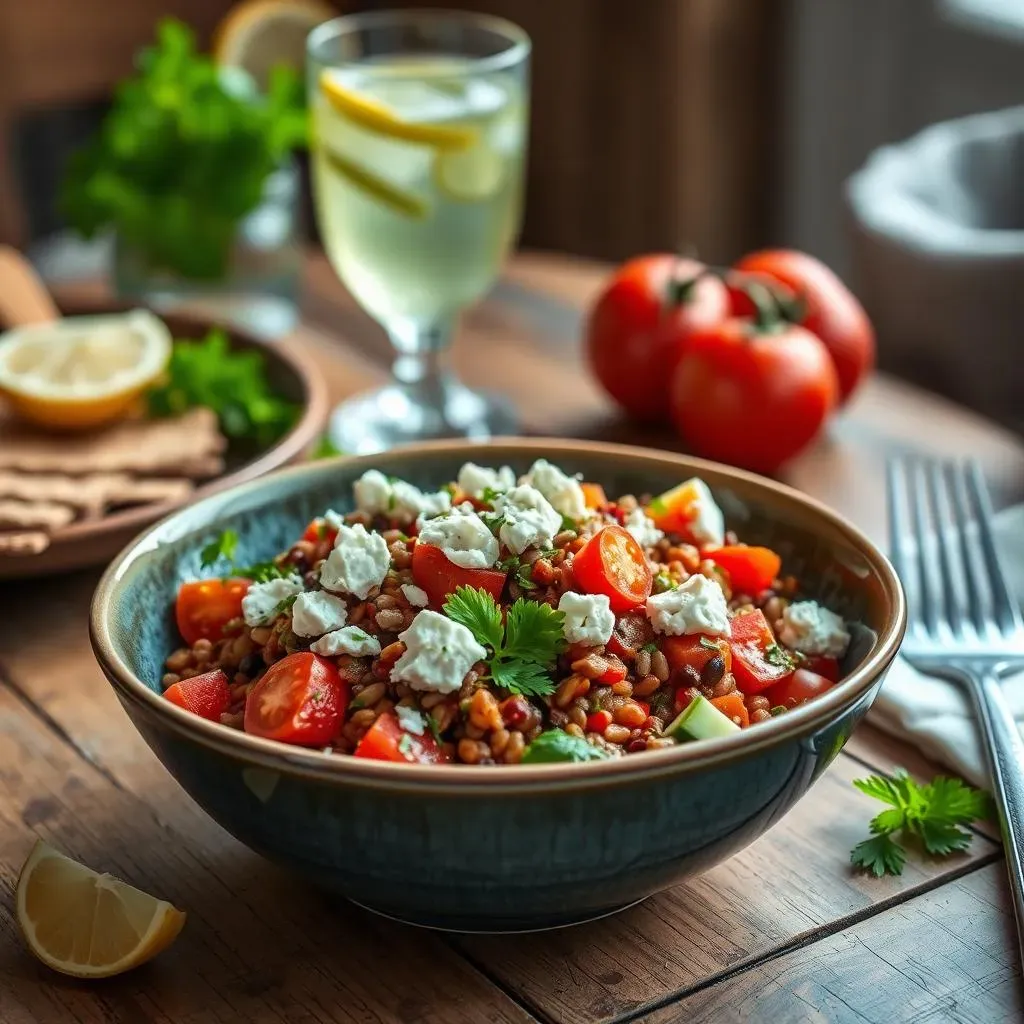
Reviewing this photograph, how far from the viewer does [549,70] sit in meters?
4.05

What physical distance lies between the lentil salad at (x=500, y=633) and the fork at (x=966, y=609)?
169 millimetres

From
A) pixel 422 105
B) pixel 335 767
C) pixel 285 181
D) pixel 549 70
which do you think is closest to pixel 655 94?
pixel 549 70

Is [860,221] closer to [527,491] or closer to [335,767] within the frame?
[527,491]

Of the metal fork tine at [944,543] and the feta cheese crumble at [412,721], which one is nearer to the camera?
the feta cheese crumble at [412,721]

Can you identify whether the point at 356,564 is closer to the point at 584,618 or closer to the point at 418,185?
the point at 584,618

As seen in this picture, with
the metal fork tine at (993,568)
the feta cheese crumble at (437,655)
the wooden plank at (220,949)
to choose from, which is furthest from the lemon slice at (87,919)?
the metal fork tine at (993,568)

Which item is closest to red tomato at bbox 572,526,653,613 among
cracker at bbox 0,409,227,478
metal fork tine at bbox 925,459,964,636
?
metal fork tine at bbox 925,459,964,636

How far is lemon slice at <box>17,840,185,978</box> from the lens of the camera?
1.07 metres

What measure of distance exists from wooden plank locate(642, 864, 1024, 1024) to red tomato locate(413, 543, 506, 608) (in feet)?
1.13

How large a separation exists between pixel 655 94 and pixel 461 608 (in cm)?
297

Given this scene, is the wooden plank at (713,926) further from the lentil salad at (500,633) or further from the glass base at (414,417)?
the glass base at (414,417)

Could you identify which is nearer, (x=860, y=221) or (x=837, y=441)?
(x=837, y=441)

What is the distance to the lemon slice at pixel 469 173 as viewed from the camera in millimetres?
2027

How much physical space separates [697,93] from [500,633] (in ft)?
9.81
